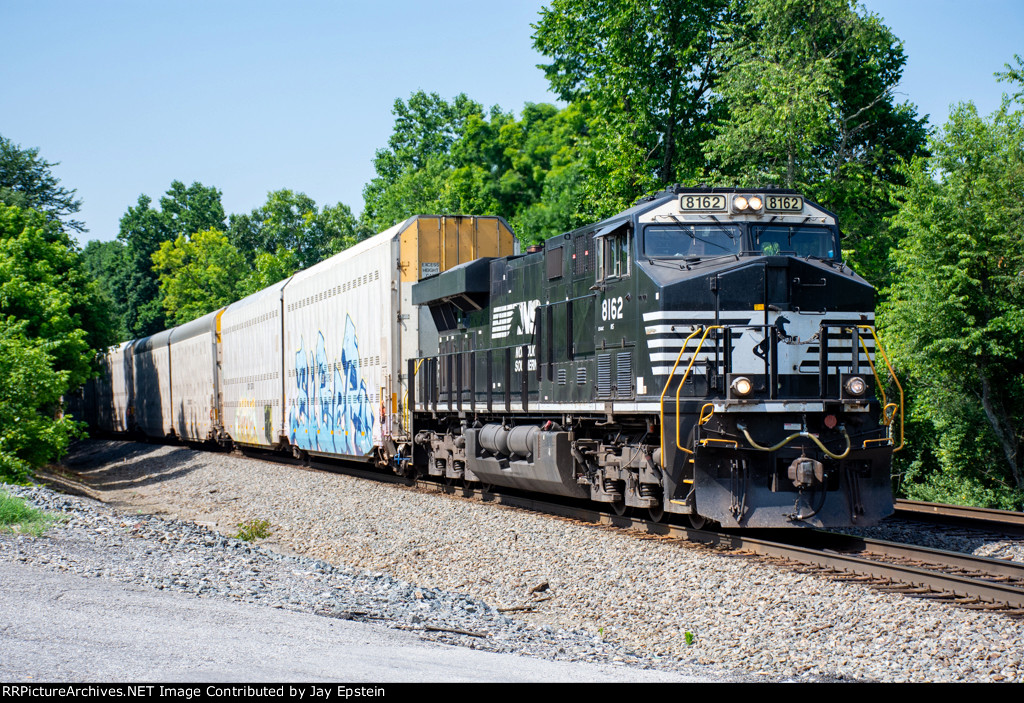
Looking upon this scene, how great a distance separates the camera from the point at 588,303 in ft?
40.2

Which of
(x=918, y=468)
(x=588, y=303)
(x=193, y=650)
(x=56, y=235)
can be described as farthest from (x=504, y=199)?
(x=193, y=650)

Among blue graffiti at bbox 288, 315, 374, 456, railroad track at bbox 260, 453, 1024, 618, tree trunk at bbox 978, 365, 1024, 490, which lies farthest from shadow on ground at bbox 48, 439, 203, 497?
tree trunk at bbox 978, 365, 1024, 490

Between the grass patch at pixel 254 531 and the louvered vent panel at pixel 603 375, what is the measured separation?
5.21m

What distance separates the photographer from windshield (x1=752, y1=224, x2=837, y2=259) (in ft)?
35.9

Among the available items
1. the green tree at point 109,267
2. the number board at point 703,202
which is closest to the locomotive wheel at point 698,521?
the number board at point 703,202

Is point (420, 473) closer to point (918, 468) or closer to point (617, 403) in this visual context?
point (617, 403)

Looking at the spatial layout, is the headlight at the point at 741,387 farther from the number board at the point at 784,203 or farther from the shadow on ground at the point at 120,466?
the shadow on ground at the point at 120,466

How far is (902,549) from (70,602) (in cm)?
778

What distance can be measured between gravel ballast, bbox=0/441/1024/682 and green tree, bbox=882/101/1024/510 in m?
8.40

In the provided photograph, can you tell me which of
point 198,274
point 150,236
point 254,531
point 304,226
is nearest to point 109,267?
point 150,236

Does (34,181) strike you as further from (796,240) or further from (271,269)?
(796,240)

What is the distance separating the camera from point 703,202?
10.9m

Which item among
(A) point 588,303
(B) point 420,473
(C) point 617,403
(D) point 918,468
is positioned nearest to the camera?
(C) point 617,403

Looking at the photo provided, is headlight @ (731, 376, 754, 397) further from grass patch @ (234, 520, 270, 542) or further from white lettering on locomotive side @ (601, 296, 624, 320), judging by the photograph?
grass patch @ (234, 520, 270, 542)
